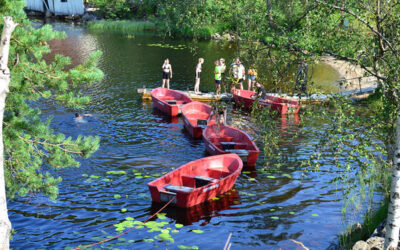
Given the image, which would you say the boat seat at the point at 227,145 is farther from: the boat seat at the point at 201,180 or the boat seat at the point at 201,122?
the boat seat at the point at 201,180

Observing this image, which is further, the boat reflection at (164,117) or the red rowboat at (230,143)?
the boat reflection at (164,117)

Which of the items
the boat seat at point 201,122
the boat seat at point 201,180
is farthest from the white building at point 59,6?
the boat seat at point 201,180

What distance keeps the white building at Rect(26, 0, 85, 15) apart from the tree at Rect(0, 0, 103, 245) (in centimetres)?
6313

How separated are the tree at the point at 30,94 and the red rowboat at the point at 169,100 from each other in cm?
1450

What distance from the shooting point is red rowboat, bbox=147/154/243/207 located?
13.7m

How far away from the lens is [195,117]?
77.1 feet

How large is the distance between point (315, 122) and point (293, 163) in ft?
19.9

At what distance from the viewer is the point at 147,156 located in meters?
18.0

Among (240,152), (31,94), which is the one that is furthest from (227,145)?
(31,94)

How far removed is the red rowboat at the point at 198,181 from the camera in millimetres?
13672

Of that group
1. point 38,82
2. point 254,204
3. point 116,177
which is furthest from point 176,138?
point 38,82

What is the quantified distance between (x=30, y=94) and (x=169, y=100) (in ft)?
55.3

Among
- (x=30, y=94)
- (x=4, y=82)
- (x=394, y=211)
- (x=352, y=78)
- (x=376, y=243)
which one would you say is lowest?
(x=376, y=243)

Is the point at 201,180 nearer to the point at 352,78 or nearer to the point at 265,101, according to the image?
the point at 352,78
